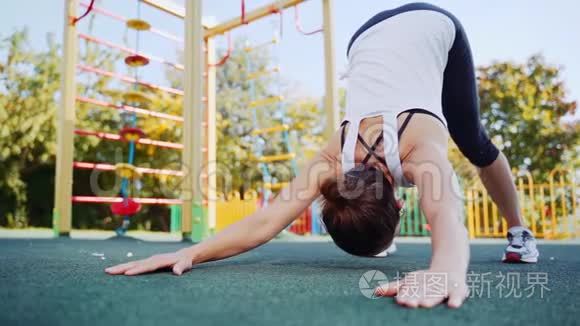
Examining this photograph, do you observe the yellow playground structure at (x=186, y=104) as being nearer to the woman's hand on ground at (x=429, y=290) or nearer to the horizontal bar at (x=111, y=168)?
the horizontal bar at (x=111, y=168)

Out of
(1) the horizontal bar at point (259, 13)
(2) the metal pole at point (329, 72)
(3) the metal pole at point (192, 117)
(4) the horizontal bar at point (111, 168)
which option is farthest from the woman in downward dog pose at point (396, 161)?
(4) the horizontal bar at point (111, 168)

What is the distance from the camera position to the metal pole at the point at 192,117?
418 cm

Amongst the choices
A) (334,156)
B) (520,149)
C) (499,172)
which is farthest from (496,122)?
(334,156)

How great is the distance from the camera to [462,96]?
206 cm

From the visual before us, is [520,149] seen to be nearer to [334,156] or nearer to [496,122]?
[496,122]

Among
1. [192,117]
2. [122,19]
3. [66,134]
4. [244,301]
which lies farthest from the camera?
[122,19]

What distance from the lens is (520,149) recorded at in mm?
11852

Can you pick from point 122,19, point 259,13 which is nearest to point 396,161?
point 259,13

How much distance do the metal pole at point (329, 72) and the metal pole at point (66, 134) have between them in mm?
2555

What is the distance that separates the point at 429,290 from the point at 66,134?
4.57m

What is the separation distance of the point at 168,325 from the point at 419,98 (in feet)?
4.05

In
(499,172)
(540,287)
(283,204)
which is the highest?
(499,172)

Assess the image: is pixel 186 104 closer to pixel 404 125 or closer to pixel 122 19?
pixel 122 19

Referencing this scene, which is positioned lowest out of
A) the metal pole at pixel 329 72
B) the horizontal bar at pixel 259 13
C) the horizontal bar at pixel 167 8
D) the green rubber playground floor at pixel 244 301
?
the green rubber playground floor at pixel 244 301
